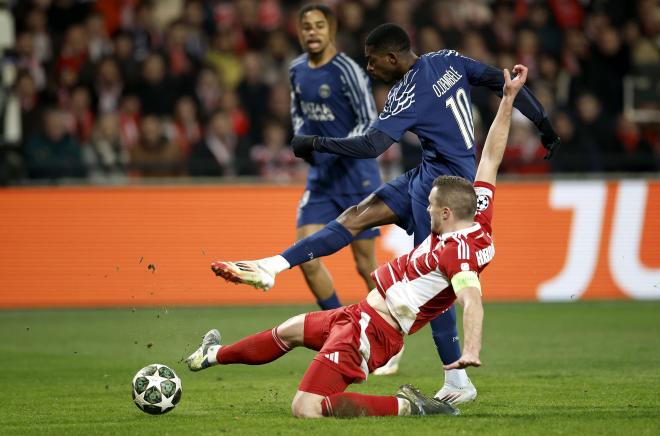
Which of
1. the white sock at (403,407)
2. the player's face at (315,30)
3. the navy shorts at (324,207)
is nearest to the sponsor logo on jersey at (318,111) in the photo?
the player's face at (315,30)

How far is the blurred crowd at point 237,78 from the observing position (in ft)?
46.8

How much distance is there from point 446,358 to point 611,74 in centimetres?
990

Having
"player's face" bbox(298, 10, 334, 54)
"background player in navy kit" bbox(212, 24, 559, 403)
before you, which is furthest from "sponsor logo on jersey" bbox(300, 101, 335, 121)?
"background player in navy kit" bbox(212, 24, 559, 403)

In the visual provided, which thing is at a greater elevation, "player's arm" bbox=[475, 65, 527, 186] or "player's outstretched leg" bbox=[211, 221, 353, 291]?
"player's arm" bbox=[475, 65, 527, 186]

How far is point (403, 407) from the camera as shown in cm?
629

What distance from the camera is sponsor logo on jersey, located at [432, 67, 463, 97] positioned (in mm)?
7078

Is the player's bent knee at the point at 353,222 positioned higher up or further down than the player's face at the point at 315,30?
further down

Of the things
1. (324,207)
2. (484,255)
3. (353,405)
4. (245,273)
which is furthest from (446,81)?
(324,207)

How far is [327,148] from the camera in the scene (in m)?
6.90

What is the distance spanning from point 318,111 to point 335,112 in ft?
0.46

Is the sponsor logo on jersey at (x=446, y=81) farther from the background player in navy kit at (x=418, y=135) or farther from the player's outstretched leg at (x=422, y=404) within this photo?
A: the player's outstretched leg at (x=422, y=404)

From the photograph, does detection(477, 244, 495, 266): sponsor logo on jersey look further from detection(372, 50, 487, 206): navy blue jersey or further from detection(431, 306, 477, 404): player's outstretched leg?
detection(431, 306, 477, 404): player's outstretched leg

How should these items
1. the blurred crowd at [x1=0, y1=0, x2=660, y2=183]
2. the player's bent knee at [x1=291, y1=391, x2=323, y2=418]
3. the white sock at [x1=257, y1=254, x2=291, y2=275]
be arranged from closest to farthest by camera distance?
the player's bent knee at [x1=291, y1=391, x2=323, y2=418] → the white sock at [x1=257, y1=254, x2=291, y2=275] → the blurred crowd at [x1=0, y1=0, x2=660, y2=183]

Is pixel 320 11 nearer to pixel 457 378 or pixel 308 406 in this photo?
pixel 457 378
